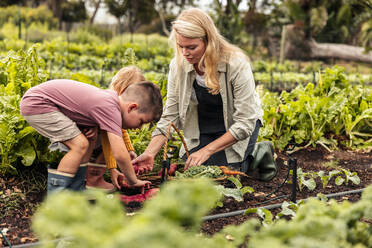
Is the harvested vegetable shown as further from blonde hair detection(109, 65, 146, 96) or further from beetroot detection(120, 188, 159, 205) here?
blonde hair detection(109, 65, 146, 96)

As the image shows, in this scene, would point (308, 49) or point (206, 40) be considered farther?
point (308, 49)

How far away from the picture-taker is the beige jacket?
9.00 ft

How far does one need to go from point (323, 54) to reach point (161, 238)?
59.4ft

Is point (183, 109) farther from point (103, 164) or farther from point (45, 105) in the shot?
point (45, 105)

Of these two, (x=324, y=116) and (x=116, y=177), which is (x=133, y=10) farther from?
(x=116, y=177)

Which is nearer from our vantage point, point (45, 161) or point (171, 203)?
point (171, 203)

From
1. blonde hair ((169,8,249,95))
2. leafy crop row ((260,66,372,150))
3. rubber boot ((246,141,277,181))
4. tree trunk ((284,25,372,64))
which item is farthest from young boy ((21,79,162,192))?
tree trunk ((284,25,372,64))

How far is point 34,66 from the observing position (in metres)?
2.82

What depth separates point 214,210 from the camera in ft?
7.76

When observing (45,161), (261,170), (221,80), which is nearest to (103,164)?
(45,161)

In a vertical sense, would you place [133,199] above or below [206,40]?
below

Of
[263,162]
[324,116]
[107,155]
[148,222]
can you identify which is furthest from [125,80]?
[324,116]

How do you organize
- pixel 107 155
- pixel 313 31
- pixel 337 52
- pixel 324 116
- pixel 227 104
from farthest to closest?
1. pixel 313 31
2. pixel 337 52
3. pixel 324 116
4. pixel 227 104
5. pixel 107 155

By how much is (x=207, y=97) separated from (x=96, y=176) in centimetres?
98
